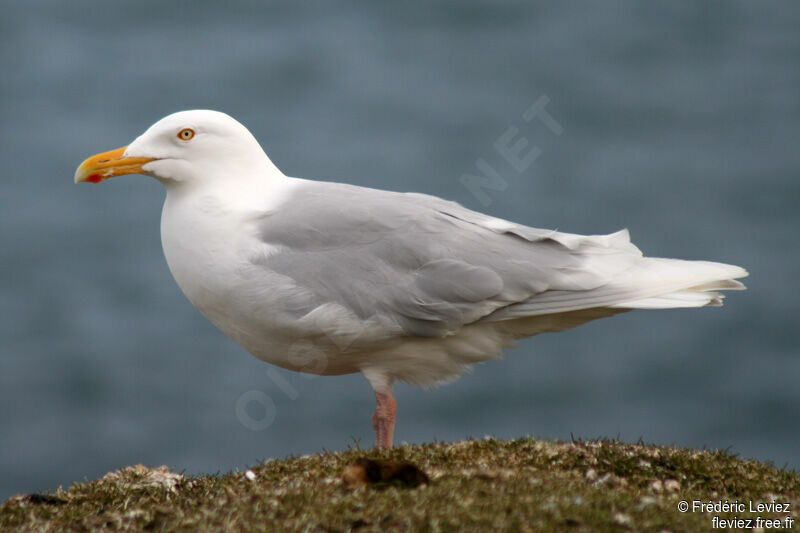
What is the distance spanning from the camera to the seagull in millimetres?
6816

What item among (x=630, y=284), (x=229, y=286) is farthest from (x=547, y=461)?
(x=229, y=286)

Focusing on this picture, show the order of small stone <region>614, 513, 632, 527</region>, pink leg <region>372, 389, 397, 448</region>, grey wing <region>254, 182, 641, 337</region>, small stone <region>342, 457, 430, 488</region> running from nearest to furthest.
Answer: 1. small stone <region>614, 513, 632, 527</region>
2. small stone <region>342, 457, 430, 488</region>
3. grey wing <region>254, 182, 641, 337</region>
4. pink leg <region>372, 389, 397, 448</region>

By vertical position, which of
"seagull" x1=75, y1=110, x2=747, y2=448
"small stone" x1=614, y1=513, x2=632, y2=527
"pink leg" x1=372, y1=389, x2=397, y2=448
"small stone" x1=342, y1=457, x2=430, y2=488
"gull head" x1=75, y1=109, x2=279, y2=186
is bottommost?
"small stone" x1=614, y1=513, x2=632, y2=527

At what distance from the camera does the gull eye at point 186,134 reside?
23.6 feet

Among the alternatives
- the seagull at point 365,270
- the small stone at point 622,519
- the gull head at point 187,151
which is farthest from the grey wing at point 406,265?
the small stone at point 622,519

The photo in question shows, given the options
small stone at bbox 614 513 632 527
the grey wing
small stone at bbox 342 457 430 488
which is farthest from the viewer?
the grey wing

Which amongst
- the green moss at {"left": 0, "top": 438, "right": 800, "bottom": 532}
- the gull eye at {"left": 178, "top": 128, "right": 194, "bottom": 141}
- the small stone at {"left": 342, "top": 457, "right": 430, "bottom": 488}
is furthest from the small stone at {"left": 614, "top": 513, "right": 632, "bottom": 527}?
the gull eye at {"left": 178, "top": 128, "right": 194, "bottom": 141}

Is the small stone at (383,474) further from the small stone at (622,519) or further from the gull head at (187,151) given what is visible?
the gull head at (187,151)

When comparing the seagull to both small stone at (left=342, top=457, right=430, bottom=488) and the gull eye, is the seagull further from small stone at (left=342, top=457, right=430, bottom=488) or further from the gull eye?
small stone at (left=342, top=457, right=430, bottom=488)

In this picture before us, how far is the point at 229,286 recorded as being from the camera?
6.80 m

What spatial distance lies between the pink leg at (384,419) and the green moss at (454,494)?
721 millimetres

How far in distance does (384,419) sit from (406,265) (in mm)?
1081

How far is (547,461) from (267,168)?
2.79m

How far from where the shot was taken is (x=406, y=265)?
6934 mm
